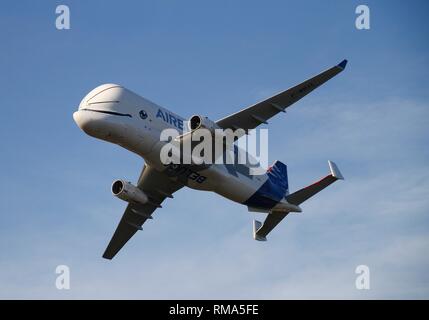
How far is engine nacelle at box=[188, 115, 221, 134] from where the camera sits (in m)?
46.9

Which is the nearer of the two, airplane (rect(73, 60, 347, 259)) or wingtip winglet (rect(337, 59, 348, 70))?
wingtip winglet (rect(337, 59, 348, 70))

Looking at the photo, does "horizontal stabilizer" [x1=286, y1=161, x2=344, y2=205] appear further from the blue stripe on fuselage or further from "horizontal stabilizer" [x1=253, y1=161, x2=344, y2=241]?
the blue stripe on fuselage

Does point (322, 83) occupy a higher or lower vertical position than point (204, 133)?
higher

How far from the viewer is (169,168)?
50.6m

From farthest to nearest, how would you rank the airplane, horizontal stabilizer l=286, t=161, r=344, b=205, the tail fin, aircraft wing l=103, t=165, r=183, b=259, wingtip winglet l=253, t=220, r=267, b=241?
wingtip winglet l=253, t=220, r=267, b=241
the tail fin
aircraft wing l=103, t=165, r=183, b=259
horizontal stabilizer l=286, t=161, r=344, b=205
the airplane

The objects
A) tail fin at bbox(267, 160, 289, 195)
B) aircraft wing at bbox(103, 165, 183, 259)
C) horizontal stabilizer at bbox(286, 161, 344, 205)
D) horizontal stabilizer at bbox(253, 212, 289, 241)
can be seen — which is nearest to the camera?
horizontal stabilizer at bbox(286, 161, 344, 205)

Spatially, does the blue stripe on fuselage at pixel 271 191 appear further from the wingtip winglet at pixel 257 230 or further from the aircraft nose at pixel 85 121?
the aircraft nose at pixel 85 121

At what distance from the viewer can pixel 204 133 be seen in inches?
1876

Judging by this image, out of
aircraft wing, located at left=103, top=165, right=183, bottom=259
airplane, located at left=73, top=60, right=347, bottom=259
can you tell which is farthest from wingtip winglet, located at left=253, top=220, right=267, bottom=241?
aircraft wing, located at left=103, top=165, right=183, bottom=259

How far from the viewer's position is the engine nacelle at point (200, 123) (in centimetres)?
4692

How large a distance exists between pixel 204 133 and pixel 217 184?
5331 mm
